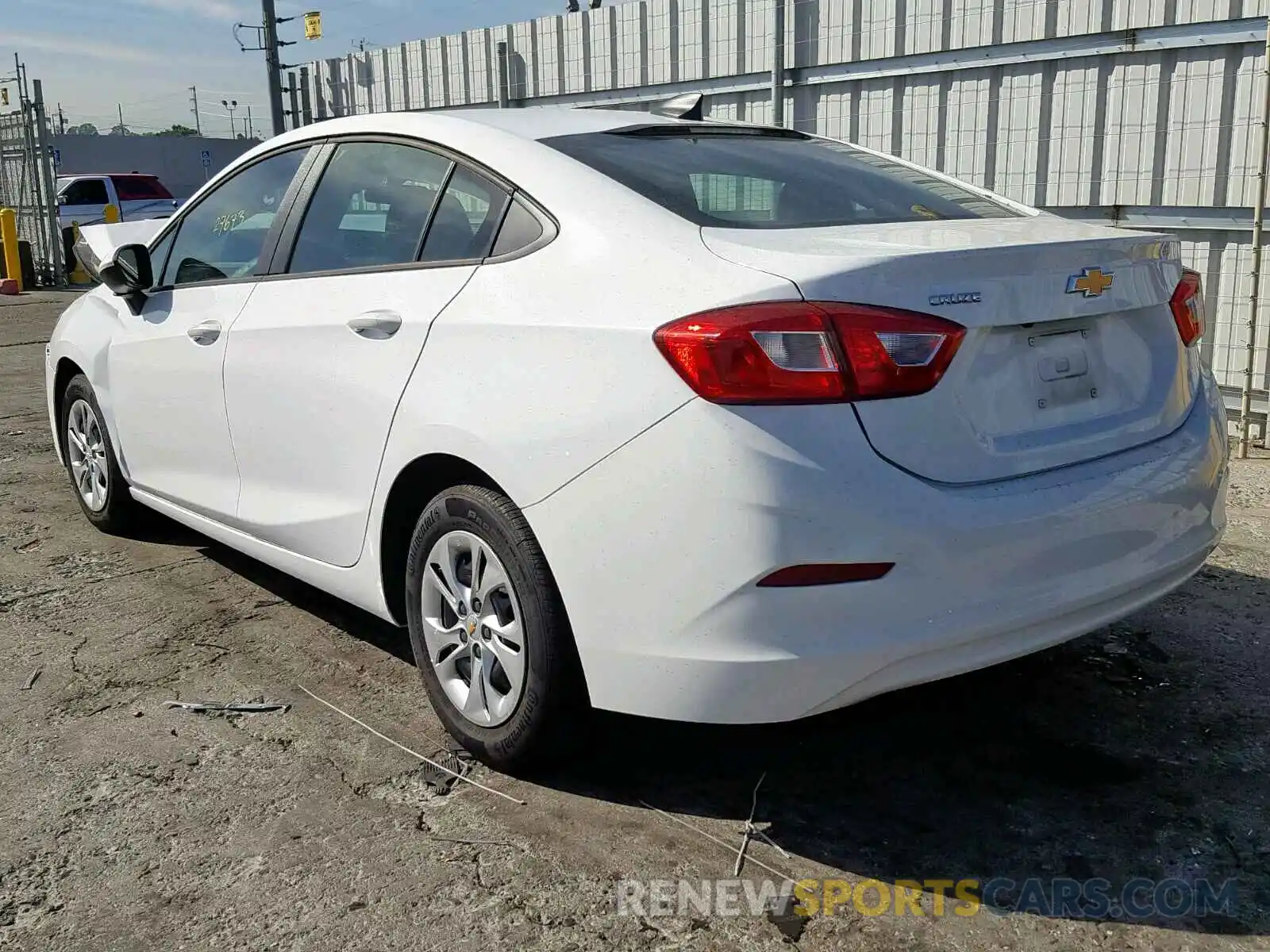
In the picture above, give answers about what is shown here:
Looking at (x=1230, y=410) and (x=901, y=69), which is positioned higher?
(x=901, y=69)

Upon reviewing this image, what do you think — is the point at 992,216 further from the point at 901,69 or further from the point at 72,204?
the point at 72,204

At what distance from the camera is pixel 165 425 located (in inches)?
173

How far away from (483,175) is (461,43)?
867 centimetres

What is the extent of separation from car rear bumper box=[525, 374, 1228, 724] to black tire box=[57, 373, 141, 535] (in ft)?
9.63

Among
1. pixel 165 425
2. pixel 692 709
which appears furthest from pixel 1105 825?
pixel 165 425

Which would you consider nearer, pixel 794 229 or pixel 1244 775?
pixel 794 229

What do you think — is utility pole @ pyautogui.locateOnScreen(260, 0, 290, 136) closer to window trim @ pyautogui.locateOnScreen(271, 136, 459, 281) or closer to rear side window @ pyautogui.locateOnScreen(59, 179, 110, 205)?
rear side window @ pyautogui.locateOnScreen(59, 179, 110, 205)

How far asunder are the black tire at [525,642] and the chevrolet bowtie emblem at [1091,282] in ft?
4.36

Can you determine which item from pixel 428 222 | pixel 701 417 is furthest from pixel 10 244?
pixel 701 417

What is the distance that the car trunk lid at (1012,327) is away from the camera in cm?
248

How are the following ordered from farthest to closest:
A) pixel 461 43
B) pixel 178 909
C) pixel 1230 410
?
pixel 461 43 < pixel 1230 410 < pixel 178 909

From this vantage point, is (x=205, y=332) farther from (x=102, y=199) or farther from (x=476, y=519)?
(x=102, y=199)

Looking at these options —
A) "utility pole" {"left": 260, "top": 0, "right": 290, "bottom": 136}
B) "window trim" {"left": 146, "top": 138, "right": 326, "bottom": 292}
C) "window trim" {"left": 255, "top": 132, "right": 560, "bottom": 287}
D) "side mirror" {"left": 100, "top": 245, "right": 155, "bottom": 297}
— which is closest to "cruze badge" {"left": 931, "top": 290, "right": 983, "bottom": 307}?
"window trim" {"left": 255, "top": 132, "right": 560, "bottom": 287}

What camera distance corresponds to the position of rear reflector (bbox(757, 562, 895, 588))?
7.93 feet
